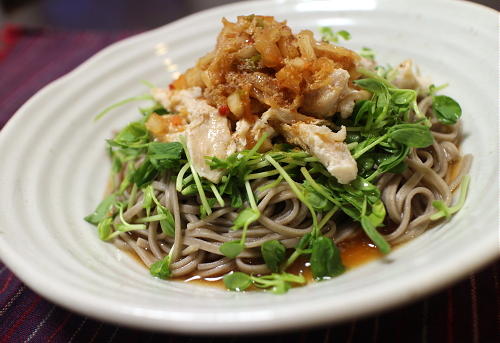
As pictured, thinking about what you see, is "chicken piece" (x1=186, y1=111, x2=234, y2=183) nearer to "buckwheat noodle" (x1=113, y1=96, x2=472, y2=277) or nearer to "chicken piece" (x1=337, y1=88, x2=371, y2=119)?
"buckwheat noodle" (x1=113, y1=96, x2=472, y2=277)

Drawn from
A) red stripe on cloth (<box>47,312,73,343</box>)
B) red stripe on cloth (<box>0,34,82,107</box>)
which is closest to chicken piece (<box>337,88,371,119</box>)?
red stripe on cloth (<box>47,312,73,343</box>)

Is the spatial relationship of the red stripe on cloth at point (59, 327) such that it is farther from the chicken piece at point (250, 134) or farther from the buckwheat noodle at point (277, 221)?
the chicken piece at point (250, 134)

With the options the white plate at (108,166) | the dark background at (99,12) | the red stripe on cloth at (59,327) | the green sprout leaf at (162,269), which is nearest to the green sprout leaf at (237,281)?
the white plate at (108,166)

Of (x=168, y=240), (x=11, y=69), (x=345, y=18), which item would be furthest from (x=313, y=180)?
(x=11, y=69)

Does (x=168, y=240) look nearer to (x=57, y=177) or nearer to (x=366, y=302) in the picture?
(x=57, y=177)

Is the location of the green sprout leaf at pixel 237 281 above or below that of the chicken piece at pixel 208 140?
below

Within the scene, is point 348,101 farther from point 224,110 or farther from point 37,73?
point 37,73

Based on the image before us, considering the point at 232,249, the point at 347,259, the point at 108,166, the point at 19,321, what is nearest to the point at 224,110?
the point at 232,249
